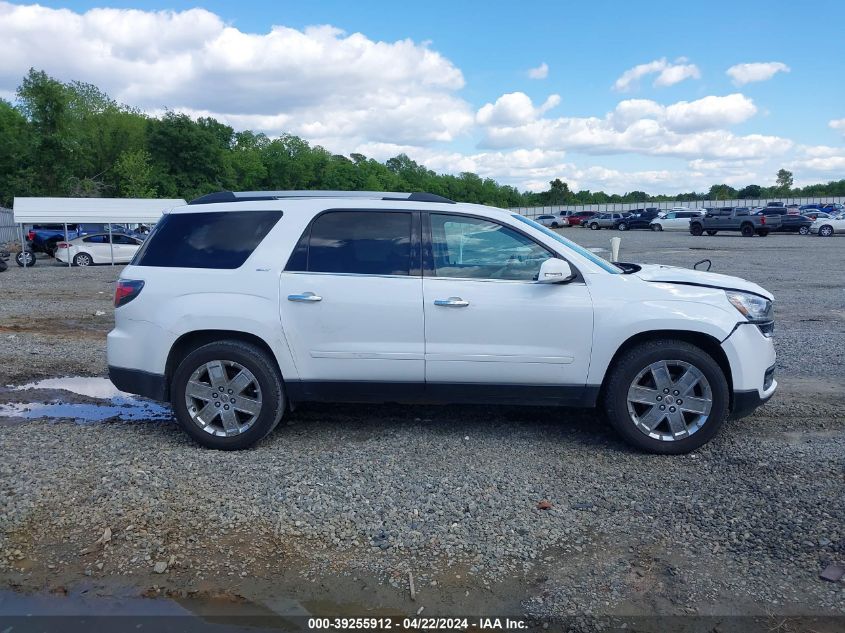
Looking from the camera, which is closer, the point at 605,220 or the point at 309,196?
the point at 309,196

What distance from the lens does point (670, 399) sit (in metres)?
5.14

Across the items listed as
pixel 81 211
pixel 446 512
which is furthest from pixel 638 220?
pixel 446 512

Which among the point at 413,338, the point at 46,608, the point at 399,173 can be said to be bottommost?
the point at 46,608

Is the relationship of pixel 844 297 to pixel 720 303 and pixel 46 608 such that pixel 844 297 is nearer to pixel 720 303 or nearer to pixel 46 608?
pixel 720 303

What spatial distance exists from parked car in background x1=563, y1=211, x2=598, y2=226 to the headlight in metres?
64.8

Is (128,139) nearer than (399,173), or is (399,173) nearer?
(128,139)

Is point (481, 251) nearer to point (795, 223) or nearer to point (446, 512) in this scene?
point (446, 512)

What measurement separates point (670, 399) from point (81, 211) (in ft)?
90.9

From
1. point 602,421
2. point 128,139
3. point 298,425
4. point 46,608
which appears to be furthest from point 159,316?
point 128,139


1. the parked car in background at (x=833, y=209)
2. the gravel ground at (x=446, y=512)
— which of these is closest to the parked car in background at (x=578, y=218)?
the parked car in background at (x=833, y=209)

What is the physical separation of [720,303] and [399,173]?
11209 cm

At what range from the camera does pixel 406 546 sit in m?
3.90

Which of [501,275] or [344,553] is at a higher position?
[501,275]

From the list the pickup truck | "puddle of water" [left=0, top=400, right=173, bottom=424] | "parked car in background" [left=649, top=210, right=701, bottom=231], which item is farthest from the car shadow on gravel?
"parked car in background" [left=649, top=210, right=701, bottom=231]
